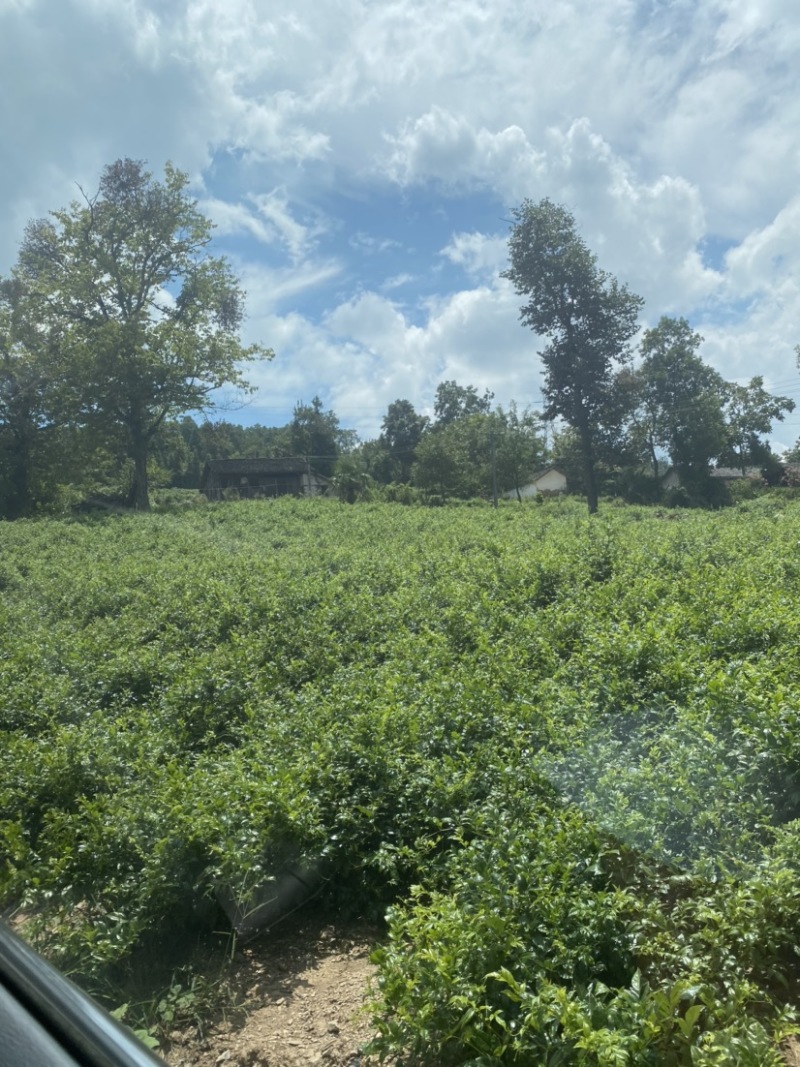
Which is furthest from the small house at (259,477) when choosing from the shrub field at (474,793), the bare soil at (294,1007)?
the bare soil at (294,1007)

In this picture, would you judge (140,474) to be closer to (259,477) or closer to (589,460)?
(259,477)

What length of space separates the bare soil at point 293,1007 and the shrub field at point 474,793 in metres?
0.23

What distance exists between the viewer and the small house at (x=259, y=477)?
143 ft

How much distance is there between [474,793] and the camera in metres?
4.47

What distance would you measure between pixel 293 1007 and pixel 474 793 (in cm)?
140

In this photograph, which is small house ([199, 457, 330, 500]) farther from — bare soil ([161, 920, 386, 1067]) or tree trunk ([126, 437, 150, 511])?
bare soil ([161, 920, 386, 1067])

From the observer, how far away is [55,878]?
4.26 metres

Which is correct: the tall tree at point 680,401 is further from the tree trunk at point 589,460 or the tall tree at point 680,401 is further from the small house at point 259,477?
the small house at point 259,477

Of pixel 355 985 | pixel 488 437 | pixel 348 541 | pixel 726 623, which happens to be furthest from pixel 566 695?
pixel 488 437

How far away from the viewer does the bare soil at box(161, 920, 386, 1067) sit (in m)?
3.33

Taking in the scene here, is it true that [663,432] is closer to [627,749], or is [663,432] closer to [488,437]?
[488,437]

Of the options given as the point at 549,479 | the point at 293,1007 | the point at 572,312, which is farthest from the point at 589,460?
the point at 293,1007

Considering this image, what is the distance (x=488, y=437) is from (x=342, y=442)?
22.7 m

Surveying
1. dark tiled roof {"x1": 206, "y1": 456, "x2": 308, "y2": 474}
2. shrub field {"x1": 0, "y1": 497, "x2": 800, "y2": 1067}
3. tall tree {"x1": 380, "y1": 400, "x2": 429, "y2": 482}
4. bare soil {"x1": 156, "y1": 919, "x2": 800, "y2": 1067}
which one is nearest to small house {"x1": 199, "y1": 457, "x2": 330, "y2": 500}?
dark tiled roof {"x1": 206, "y1": 456, "x2": 308, "y2": 474}
